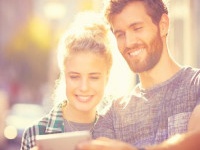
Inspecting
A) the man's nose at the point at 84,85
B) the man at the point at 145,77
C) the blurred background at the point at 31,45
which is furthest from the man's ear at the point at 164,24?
the blurred background at the point at 31,45

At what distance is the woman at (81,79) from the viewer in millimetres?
1561

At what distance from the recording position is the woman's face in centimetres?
156

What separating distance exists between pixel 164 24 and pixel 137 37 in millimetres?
92

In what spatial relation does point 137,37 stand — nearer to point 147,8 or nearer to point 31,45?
point 147,8

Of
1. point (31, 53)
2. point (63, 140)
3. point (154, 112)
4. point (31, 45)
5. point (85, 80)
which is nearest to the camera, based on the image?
point (63, 140)

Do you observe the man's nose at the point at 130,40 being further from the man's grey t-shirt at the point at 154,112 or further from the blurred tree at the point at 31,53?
the blurred tree at the point at 31,53

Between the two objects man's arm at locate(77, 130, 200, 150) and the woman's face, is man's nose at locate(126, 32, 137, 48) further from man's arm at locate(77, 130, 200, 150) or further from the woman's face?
man's arm at locate(77, 130, 200, 150)

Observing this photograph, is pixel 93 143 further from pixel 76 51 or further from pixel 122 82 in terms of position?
pixel 122 82

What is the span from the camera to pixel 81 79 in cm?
156

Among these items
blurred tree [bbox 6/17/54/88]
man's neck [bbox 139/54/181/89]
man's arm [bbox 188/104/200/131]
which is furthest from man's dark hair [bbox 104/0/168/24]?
blurred tree [bbox 6/17/54/88]

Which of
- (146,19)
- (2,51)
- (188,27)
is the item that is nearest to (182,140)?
Answer: (146,19)

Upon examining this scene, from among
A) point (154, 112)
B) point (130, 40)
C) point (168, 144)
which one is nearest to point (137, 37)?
point (130, 40)

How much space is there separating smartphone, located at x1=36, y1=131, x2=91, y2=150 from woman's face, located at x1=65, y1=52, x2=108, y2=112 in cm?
32

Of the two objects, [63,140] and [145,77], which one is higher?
[145,77]
